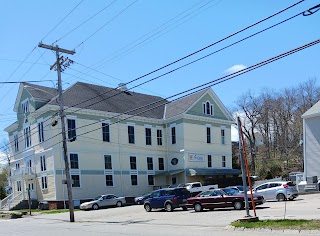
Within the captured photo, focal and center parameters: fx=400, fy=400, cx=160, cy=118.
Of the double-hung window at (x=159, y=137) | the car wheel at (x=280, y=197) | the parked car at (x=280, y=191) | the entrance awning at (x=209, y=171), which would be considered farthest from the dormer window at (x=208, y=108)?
the car wheel at (x=280, y=197)

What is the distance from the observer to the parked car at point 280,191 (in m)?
28.7

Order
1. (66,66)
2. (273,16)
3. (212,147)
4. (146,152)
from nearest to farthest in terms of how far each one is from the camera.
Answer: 1. (273,16)
2. (66,66)
3. (146,152)
4. (212,147)

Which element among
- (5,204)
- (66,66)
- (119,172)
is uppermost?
(66,66)

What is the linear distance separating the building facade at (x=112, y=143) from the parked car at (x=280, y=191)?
1512cm

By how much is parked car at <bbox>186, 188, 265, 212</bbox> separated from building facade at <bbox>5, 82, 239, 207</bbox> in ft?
51.3

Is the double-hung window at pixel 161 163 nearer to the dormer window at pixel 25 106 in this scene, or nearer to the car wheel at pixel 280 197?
the dormer window at pixel 25 106

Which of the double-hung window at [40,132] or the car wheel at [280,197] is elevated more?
the double-hung window at [40,132]

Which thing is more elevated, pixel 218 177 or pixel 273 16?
pixel 273 16

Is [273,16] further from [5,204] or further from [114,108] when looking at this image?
[5,204]

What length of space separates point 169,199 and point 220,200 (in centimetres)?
458

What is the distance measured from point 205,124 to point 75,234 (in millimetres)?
36360

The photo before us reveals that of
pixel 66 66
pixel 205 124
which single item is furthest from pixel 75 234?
pixel 205 124

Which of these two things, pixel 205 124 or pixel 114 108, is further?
pixel 205 124

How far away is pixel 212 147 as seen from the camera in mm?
52344
